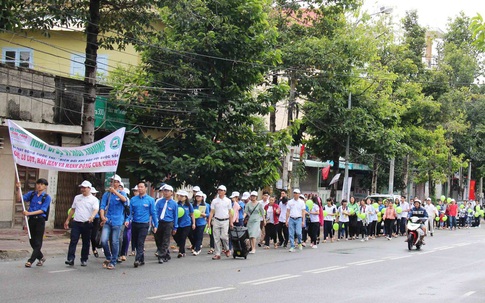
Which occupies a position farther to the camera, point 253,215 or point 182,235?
point 253,215

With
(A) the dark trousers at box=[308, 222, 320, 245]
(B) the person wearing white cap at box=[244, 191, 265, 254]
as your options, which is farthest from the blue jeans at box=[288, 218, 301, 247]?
(A) the dark trousers at box=[308, 222, 320, 245]

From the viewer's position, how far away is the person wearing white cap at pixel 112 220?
46.0ft

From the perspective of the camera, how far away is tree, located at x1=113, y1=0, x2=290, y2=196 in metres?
21.8

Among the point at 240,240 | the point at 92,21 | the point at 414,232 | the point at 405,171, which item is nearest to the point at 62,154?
the point at 240,240

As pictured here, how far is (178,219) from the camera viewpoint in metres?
17.3

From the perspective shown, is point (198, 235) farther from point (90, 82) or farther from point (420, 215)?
point (420, 215)

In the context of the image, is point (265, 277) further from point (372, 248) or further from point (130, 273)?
point (372, 248)

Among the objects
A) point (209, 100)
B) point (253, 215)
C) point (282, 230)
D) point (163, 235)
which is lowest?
point (282, 230)

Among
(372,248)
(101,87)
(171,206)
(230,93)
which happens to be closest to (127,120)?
(101,87)

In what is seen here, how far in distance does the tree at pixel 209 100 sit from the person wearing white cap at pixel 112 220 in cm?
706

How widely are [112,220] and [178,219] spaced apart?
3.42 m

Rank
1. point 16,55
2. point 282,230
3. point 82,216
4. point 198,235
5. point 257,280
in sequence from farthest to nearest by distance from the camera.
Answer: point 16,55, point 282,230, point 198,235, point 82,216, point 257,280

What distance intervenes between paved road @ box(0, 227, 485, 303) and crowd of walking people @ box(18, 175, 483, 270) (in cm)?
46

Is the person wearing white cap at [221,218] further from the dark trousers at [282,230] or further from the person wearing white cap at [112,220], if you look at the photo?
the dark trousers at [282,230]
